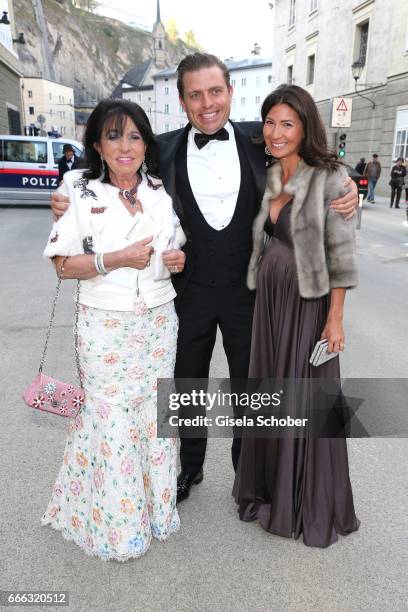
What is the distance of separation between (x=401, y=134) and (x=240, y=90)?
55.0 meters

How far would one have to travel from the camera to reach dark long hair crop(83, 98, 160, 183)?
6.51ft

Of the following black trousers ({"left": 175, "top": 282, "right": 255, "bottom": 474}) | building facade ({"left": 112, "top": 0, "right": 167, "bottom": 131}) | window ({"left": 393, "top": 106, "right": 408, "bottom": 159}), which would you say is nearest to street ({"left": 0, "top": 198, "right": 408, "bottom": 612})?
black trousers ({"left": 175, "top": 282, "right": 255, "bottom": 474})

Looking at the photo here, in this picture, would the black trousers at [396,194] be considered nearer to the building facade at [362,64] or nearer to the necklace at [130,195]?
the building facade at [362,64]

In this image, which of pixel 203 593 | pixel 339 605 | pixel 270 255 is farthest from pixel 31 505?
pixel 270 255

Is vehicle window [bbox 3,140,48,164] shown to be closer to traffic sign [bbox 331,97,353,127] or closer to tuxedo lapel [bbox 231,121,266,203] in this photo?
traffic sign [bbox 331,97,353,127]

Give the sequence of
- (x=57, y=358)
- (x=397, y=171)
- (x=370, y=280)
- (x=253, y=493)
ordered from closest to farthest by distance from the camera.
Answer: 1. (x=253, y=493)
2. (x=57, y=358)
3. (x=370, y=280)
4. (x=397, y=171)

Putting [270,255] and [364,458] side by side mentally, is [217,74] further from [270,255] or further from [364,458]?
[364,458]

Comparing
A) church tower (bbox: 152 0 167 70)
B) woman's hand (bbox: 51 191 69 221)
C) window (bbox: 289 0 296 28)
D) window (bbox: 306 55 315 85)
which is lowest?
woman's hand (bbox: 51 191 69 221)

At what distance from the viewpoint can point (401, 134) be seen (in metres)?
19.0

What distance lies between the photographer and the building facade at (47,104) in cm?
5888

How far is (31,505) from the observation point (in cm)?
259

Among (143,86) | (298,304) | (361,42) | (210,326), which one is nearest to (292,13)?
(361,42)

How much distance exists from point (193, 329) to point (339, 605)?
1.35m

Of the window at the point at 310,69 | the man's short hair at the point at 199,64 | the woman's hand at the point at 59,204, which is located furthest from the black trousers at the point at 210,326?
the window at the point at 310,69
